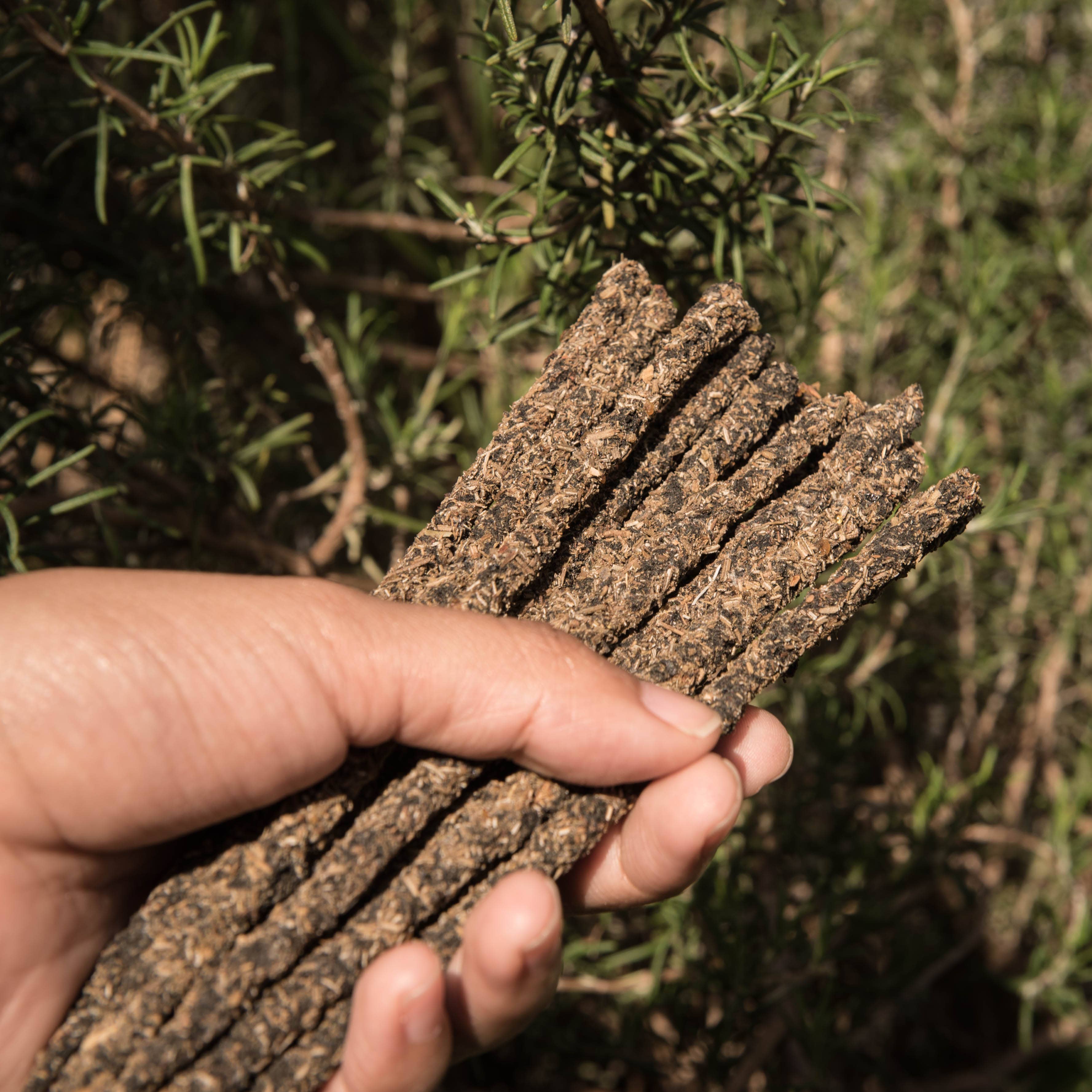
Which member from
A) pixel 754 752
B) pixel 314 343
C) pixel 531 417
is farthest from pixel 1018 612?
pixel 314 343

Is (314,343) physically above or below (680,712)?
above

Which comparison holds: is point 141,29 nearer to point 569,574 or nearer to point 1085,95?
point 569,574

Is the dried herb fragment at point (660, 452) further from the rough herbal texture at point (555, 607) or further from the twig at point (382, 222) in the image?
the twig at point (382, 222)

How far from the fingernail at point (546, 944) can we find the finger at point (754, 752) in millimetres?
330

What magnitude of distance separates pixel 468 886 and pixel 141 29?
2.20 m

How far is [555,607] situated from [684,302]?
61 cm

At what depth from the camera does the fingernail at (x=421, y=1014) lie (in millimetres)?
882

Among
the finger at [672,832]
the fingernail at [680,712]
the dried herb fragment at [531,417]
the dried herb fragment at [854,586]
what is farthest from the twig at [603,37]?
the finger at [672,832]

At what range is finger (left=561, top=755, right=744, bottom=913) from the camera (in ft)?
3.16

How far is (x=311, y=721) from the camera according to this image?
91cm

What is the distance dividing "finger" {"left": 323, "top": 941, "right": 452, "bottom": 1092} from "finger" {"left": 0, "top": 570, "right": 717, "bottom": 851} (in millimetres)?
238

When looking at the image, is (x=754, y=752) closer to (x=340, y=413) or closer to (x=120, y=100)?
(x=340, y=413)

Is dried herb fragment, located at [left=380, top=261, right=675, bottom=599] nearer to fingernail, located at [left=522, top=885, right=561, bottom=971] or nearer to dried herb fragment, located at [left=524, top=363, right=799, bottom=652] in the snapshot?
dried herb fragment, located at [left=524, top=363, right=799, bottom=652]

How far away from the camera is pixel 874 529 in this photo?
994 mm
